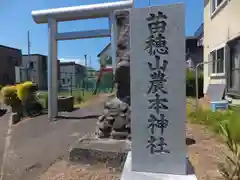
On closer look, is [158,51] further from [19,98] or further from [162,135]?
[19,98]

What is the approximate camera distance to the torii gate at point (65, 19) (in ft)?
27.3

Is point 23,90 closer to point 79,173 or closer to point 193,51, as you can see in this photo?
point 79,173

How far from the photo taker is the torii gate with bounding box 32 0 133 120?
Answer: 834 centimetres

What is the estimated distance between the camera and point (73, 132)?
7.34 metres

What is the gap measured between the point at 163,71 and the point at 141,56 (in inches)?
11.3

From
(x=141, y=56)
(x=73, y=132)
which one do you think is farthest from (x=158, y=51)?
(x=73, y=132)

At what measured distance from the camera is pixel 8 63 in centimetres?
3225

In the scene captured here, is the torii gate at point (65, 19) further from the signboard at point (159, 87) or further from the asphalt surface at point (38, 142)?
the signboard at point (159, 87)

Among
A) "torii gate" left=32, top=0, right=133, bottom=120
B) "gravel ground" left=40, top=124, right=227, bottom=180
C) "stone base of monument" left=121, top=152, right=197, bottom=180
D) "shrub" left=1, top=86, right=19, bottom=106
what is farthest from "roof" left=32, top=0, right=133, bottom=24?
"stone base of monument" left=121, top=152, right=197, bottom=180

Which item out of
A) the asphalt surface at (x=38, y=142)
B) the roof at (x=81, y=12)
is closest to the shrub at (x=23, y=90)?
the asphalt surface at (x=38, y=142)

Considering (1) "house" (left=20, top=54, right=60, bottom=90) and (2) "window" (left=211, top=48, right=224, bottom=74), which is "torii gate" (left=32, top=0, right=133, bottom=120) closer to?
(2) "window" (left=211, top=48, right=224, bottom=74)

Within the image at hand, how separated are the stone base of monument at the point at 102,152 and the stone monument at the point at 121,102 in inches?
13.6

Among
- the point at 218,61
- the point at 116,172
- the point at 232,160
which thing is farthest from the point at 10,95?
the point at 232,160

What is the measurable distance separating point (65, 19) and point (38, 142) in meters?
4.45
